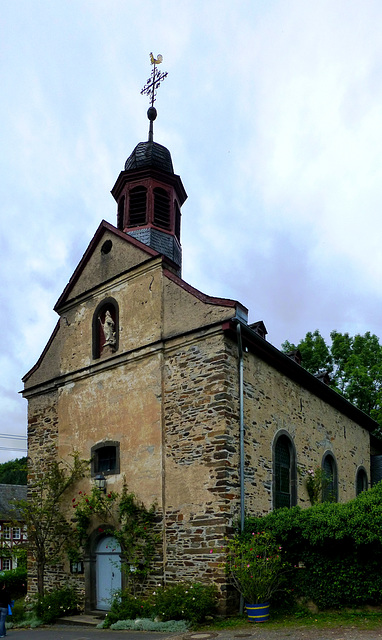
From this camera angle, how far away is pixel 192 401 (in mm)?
13812

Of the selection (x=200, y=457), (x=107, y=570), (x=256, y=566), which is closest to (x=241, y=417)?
(x=200, y=457)

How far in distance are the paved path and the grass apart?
234 millimetres

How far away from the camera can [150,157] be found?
2009 centimetres

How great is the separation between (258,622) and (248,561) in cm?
110

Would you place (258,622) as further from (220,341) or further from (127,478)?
(220,341)

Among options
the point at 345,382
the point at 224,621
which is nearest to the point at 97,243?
the point at 224,621

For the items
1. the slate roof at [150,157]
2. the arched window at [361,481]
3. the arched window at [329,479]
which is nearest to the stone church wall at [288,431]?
the arched window at [329,479]

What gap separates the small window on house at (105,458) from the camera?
1529 centimetres

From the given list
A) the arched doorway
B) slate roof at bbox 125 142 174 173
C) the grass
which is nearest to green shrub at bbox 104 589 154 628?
the arched doorway

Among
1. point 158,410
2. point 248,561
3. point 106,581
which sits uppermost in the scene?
point 158,410

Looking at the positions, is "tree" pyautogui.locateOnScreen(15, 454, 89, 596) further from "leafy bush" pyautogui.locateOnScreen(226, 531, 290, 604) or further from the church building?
"leafy bush" pyautogui.locateOnScreen(226, 531, 290, 604)

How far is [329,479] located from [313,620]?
7442mm

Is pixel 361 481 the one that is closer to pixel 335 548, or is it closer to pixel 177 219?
pixel 335 548

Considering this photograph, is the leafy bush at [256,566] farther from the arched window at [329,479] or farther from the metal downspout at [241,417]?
the arched window at [329,479]
